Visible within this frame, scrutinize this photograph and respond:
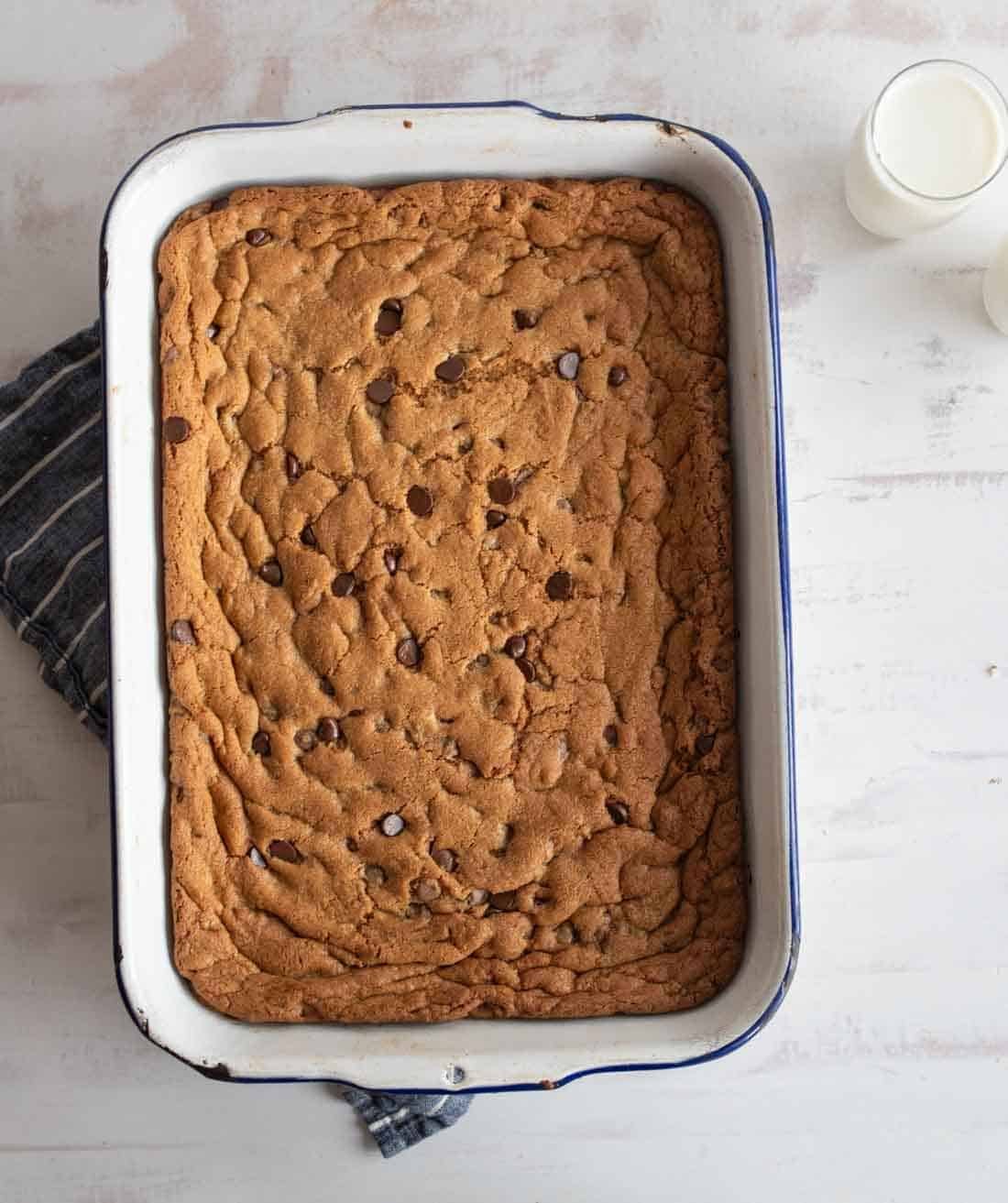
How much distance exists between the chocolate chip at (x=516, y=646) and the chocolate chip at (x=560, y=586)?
6 cm

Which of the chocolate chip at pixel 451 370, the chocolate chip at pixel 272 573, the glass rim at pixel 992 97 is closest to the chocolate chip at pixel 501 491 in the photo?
the chocolate chip at pixel 451 370

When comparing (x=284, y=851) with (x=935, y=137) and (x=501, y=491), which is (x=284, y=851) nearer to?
(x=501, y=491)

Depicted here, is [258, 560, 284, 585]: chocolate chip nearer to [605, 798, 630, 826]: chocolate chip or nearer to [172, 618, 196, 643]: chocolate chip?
[172, 618, 196, 643]: chocolate chip

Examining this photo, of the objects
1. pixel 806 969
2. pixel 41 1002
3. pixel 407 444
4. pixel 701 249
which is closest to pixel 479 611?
pixel 407 444

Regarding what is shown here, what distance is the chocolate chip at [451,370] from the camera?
1442 mm

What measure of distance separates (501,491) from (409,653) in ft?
0.68

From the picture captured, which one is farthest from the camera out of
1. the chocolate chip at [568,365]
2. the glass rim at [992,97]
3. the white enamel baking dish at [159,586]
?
the glass rim at [992,97]

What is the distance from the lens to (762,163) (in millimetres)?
1659

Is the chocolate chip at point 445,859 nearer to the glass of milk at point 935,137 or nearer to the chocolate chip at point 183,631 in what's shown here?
the chocolate chip at point 183,631

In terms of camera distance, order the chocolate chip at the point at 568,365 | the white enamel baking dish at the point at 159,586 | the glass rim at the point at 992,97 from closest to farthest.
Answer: the white enamel baking dish at the point at 159,586 → the chocolate chip at the point at 568,365 → the glass rim at the point at 992,97

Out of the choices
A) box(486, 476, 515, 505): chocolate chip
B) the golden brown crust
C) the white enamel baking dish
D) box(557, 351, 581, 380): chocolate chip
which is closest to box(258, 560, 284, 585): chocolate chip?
the golden brown crust

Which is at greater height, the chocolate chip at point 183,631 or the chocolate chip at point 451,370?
the chocolate chip at point 451,370

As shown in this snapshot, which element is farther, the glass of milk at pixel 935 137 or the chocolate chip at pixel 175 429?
the glass of milk at pixel 935 137

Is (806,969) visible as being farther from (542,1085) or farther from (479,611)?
(479,611)
